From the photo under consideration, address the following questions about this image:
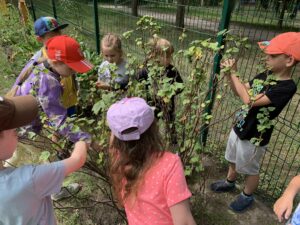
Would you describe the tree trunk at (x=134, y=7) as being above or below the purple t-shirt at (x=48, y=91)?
above

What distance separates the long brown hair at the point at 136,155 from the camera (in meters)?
1.46

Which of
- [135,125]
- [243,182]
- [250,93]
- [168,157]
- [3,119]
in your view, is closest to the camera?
[3,119]

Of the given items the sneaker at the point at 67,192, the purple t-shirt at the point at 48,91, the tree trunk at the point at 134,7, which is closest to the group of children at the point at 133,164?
Answer: the purple t-shirt at the point at 48,91

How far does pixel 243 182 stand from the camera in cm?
286

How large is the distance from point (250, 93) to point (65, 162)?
1115 millimetres

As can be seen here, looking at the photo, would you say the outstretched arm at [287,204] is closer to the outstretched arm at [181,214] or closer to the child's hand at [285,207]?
the child's hand at [285,207]

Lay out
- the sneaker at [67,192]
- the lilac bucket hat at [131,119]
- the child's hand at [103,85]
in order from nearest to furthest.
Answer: the lilac bucket hat at [131,119], the child's hand at [103,85], the sneaker at [67,192]

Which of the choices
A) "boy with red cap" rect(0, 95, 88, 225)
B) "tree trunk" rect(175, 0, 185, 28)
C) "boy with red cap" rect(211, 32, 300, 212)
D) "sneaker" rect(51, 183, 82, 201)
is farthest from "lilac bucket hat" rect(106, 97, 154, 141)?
"tree trunk" rect(175, 0, 185, 28)

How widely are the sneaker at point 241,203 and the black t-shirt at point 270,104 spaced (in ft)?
1.89

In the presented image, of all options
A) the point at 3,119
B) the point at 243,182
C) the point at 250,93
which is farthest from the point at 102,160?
the point at 243,182

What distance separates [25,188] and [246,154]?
5.40 ft

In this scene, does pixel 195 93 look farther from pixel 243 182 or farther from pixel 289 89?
pixel 243 182

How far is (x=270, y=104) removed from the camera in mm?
2078

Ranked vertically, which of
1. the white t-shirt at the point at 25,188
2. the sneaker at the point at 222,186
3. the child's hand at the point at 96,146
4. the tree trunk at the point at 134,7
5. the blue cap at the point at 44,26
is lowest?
the sneaker at the point at 222,186
